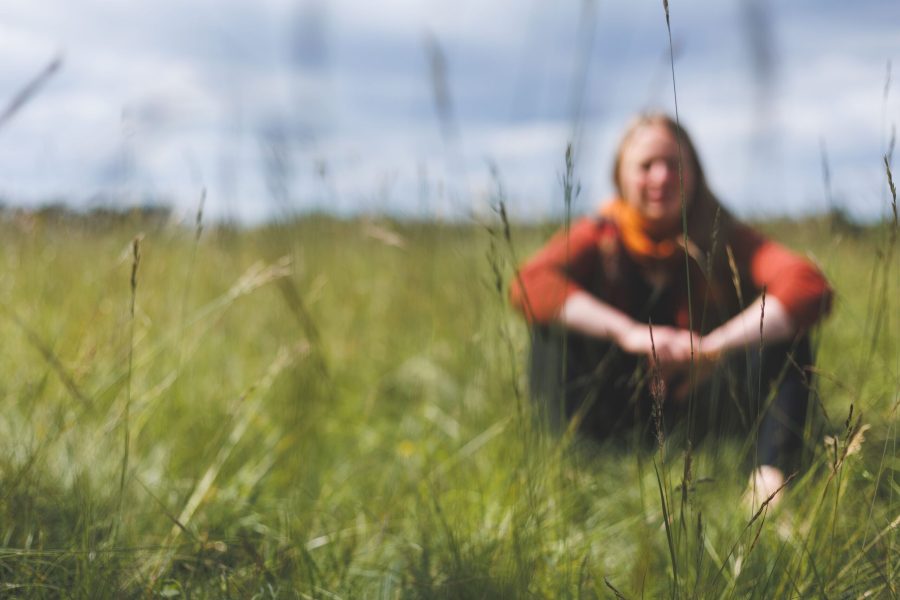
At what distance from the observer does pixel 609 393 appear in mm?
2230

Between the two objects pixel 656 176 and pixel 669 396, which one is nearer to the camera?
pixel 656 176

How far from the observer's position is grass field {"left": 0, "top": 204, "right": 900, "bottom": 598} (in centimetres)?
117

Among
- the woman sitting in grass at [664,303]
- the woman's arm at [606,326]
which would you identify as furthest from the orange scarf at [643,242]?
the woman's arm at [606,326]

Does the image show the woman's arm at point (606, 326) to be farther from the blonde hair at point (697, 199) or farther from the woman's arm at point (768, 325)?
the blonde hair at point (697, 199)

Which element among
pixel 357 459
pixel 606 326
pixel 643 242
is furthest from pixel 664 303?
pixel 357 459

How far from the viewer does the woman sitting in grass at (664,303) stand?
1.87 meters

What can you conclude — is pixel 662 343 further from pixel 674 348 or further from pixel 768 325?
pixel 768 325

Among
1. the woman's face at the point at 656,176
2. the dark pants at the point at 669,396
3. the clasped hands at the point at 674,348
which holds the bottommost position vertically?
the dark pants at the point at 669,396

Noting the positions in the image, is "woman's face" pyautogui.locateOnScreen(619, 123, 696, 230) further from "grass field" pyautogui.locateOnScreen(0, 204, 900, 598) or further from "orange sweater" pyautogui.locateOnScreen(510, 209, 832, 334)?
"grass field" pyautogui.locateOnScreen(0, 204, 900, 598)

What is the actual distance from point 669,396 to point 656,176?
604 millimetres

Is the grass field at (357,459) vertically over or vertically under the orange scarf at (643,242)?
under

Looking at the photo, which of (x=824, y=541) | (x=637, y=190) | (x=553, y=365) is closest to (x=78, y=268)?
(x=553, y=365)

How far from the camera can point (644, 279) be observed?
7.45 ft

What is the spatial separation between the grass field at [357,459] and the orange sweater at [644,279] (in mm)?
149
